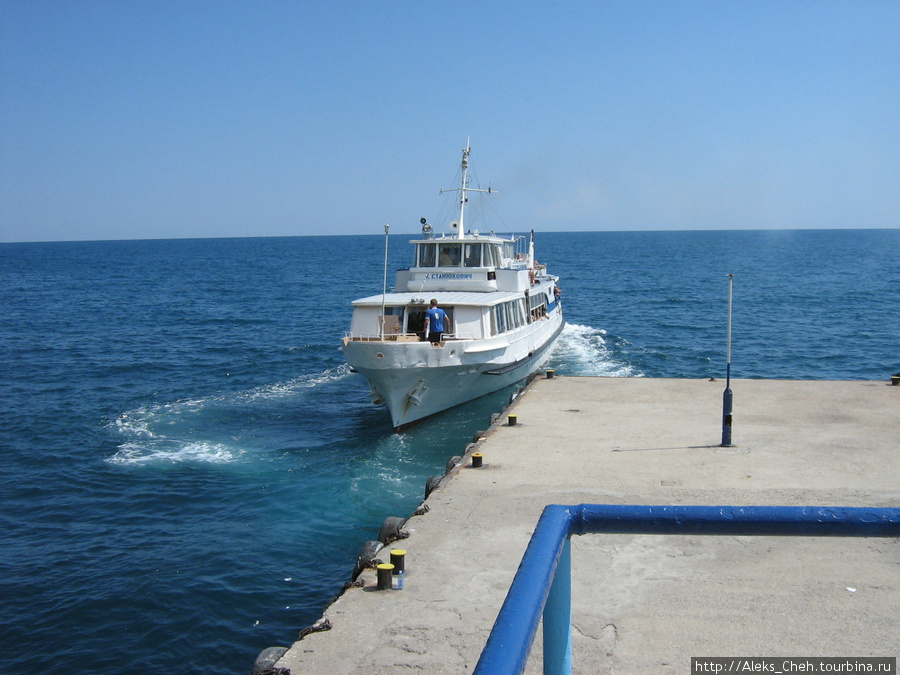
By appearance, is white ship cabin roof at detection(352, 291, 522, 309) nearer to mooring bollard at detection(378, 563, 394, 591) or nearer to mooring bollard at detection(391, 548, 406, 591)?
mooring bollard at detection(391, 548, 406, 591)

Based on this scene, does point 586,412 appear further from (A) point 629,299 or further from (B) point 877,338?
(A) point 629,299

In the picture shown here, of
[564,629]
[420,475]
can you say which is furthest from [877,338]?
[564,629]

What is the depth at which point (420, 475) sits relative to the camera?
18.6 metres

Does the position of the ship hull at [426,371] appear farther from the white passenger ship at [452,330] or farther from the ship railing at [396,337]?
the ship railing at [396,337]

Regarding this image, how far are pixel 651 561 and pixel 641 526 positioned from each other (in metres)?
7.72

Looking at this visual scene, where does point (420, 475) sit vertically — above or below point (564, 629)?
below

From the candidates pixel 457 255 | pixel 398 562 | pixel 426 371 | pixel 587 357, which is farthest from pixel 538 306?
pixel 398 562

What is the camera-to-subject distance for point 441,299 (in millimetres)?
24891

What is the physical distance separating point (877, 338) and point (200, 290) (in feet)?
184

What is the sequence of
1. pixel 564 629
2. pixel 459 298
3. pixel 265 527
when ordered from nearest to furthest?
1. pixel 564 629
2. pixel 265 527
3. pixel 459 298

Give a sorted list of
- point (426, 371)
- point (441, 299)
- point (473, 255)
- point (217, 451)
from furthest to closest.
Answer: point (473, 255) < point (441, 299) < point (426, 371) < point (217, 451)

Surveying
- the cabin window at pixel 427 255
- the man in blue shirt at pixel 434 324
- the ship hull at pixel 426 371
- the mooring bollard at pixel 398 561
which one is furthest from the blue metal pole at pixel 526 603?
the cabin window at pixel 427 255

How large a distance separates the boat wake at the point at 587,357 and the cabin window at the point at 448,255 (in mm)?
6548

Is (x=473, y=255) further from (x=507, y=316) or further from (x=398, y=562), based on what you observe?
(x=398, y=562)
